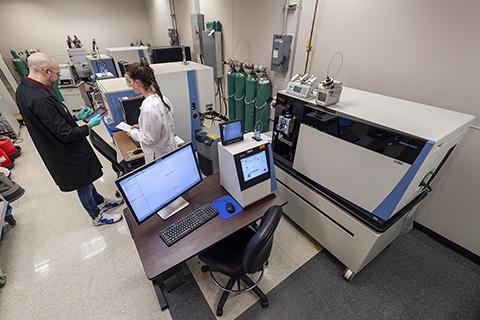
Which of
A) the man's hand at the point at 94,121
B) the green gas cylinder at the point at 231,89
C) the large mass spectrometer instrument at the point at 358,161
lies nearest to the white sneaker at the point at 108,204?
the man's hand at the point at 94,121

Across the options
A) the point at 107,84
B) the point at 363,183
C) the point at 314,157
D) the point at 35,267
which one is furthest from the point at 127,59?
the point at 363,183

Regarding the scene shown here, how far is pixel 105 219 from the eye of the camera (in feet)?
7.70

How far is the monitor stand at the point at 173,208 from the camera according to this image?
1.48 m

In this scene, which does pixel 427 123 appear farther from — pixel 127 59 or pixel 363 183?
pixel 127 59

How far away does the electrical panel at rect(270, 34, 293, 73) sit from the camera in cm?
283

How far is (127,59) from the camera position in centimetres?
371

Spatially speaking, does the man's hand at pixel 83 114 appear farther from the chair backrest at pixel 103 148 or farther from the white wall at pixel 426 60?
the white wall at pixel 426 60

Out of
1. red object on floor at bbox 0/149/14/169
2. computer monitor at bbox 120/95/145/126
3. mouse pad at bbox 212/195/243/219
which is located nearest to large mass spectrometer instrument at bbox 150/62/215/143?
computer monitor at bbox 120/95/145/126

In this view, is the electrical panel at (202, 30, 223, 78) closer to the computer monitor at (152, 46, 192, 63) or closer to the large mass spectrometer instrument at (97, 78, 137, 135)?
the computer monitor at (152, 46, 192, 63)

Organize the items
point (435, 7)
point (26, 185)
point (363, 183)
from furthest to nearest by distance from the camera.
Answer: point (26, 185), point (435, 7), point (363, 183)

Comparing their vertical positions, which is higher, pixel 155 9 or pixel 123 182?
pixel 155 9

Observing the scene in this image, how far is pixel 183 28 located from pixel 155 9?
181 centimetres

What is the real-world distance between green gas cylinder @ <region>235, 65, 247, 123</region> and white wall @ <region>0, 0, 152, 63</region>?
5277 millimetres

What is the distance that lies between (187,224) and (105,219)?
1517mm
